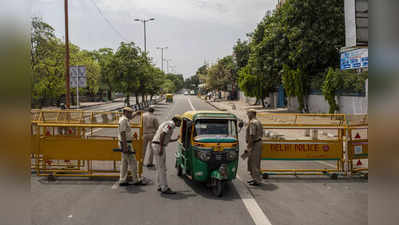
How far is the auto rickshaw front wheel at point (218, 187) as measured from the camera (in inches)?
283

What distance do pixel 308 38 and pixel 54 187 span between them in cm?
2575

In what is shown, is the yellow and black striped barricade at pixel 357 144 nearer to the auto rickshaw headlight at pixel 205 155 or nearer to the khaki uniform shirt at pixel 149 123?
the auto rickshaw headlight at pixel 205 155

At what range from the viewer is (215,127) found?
7.98 m

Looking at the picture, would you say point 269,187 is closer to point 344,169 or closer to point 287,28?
point 344,169

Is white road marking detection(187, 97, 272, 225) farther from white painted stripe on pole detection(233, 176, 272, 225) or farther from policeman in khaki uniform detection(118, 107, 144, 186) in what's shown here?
policeman in khaki uniform detection(118, 107, 144, 186)

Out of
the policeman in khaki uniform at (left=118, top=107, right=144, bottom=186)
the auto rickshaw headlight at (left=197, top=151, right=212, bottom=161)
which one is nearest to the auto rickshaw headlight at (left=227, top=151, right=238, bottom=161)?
the auto rickshaw headlight at (left=197, top=151, right=212, bottom=161)

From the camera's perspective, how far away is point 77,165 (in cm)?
908

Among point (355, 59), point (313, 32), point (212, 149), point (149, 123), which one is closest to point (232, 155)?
point (212, 149)

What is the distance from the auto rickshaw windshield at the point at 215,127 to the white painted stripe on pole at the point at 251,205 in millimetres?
1258

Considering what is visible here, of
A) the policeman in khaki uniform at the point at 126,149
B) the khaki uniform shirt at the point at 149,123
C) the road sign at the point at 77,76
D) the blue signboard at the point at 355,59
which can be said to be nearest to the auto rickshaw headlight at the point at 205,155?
the policeman in khaki uniform at the point at 126,149

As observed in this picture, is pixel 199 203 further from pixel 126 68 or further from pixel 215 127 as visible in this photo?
pixel 126 68

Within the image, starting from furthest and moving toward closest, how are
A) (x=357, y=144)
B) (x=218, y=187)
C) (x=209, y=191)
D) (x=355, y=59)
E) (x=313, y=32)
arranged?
(x=313, y=32) < (x=355, y=59) < (x=357, y=144) < (x=209, y=191) < (x=218, y=187)

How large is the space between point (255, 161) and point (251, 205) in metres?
1.79

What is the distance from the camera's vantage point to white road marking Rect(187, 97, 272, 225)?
5859 millimetres
